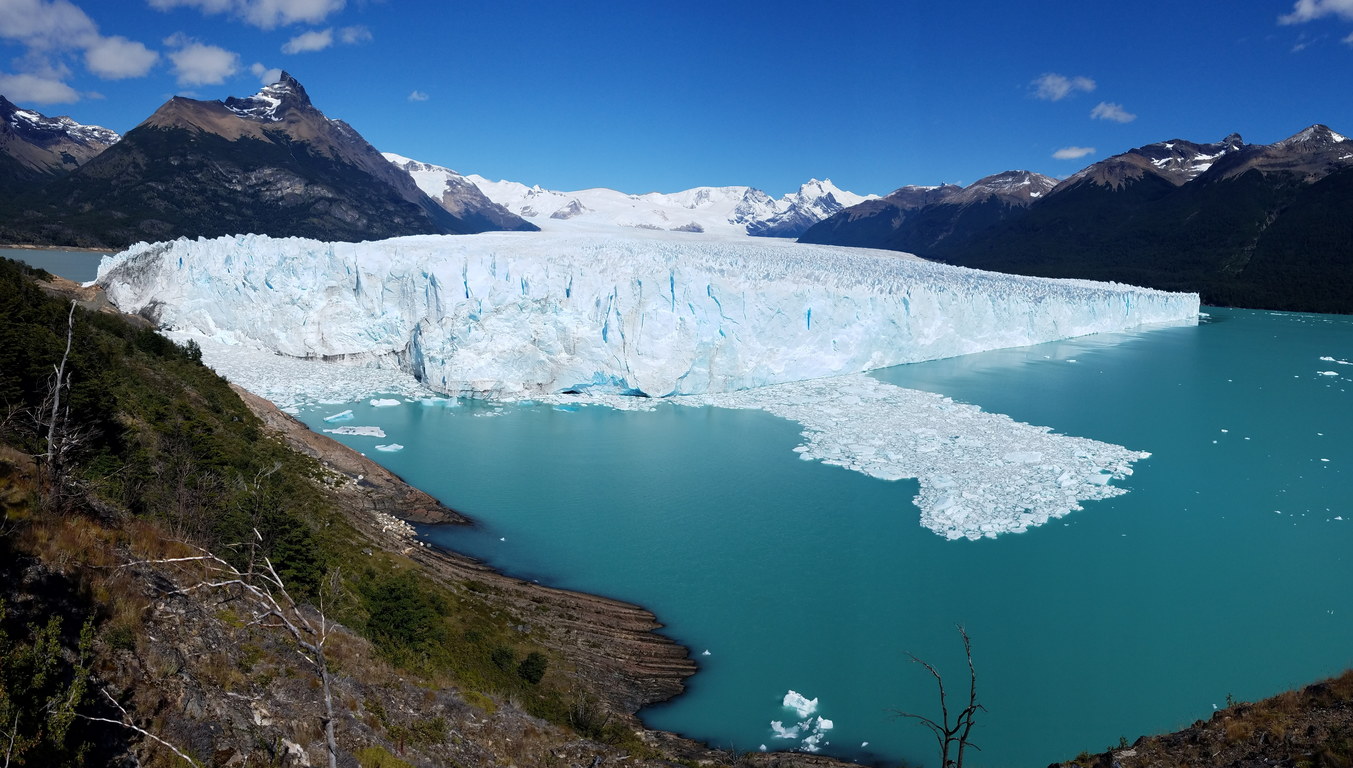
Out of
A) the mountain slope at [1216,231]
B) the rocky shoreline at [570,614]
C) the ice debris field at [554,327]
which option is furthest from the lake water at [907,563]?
the mountain slope at [1216,231]

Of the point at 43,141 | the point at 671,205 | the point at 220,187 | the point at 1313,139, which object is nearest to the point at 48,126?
the point at 43,141

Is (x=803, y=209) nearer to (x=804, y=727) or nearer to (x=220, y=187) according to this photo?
(x=220, y=187)

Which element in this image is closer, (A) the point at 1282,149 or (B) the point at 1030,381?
(B) the point at 1030,381

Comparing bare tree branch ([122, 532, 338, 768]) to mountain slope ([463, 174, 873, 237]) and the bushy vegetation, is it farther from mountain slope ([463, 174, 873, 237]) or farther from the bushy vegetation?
mountain slope ([463, 174, 873, 237])

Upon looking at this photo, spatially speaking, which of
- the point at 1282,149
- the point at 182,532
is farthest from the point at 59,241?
the point at 1282,149

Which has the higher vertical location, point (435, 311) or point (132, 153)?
point (132, 153)

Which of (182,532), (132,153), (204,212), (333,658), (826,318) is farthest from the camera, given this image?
(132,153)

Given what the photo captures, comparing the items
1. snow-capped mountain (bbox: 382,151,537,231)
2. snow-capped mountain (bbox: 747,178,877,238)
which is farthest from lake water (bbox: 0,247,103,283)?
snow-capped mountain (bbox: 747,178,877,238)

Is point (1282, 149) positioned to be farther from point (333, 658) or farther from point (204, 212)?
point (204, 212)
